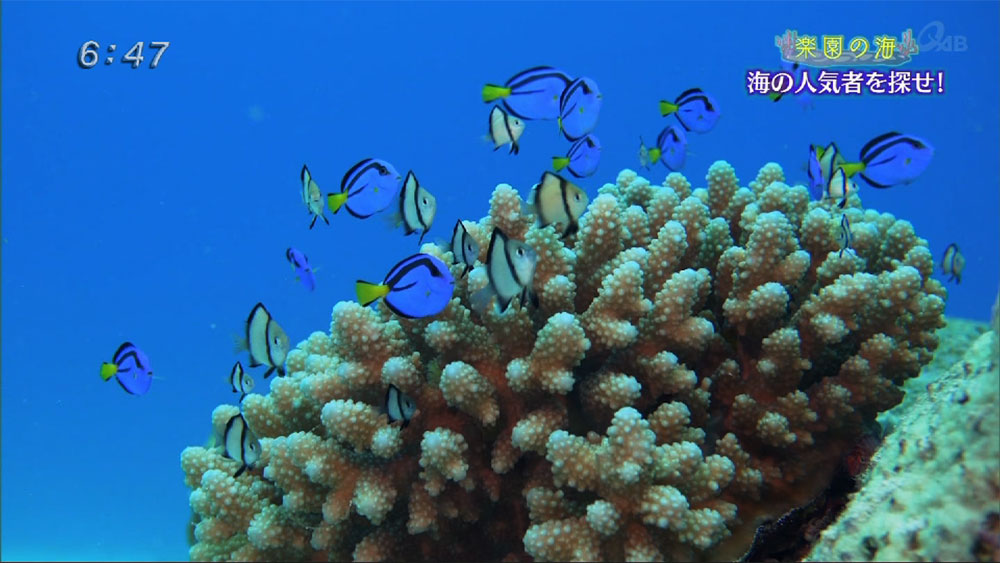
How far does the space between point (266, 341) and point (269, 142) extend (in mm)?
78577

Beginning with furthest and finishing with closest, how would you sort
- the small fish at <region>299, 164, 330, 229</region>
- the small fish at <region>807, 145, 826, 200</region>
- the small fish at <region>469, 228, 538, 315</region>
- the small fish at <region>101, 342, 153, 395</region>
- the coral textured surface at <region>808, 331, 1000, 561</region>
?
the small fish at <region>299, 164, 330, 229</region> → the small fish at <region>101, 342, 153, 395</region> → the small fish at <region>807, 145, 826, 200</region> → the small fish at <region>469, 228, 538, 315</region> → the coral textured surface at <region>808, 331, 1000, 561</region>

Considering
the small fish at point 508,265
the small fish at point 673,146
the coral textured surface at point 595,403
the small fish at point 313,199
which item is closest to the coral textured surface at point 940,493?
the coral textured surface at point 595,403

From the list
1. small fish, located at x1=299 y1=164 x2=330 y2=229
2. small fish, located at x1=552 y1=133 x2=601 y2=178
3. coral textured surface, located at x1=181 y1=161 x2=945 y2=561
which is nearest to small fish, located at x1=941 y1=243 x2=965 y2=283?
coral textured surface, located at x1=181 y1=161 x2=945 y2=561

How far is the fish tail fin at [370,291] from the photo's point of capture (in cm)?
279

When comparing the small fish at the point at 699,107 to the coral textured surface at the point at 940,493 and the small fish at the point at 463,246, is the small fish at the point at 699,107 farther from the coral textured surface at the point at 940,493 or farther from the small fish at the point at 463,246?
the coral textured surface at the point at 940,493

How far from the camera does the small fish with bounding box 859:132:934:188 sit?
399cm

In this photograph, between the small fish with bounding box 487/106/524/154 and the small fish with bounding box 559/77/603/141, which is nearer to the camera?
the small fish with bounding box 559/77/603/141

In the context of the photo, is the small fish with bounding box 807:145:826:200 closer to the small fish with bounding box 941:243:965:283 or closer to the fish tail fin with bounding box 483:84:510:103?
the fish tail fin with bounding box 483:84:510:103

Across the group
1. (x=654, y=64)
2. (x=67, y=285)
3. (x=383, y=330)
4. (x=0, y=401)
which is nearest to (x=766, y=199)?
(x=383, y=330)

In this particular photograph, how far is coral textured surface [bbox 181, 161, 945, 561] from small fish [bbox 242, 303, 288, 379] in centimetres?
24

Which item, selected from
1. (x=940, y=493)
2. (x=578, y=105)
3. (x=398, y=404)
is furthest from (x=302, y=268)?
(x=940, y=493)

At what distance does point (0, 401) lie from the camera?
5000cm

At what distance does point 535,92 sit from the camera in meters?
3.98

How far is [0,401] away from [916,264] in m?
62.8
